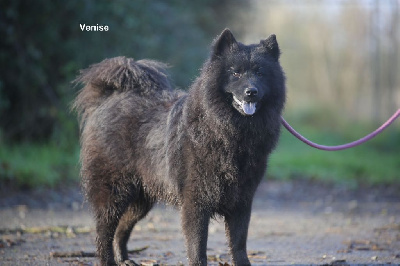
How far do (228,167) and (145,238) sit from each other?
3.24 m

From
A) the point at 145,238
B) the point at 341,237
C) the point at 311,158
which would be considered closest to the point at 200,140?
the point at 145,238

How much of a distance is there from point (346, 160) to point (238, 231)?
11024 mm

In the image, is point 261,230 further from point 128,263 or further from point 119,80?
point 119,80

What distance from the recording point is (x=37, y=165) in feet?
37.6

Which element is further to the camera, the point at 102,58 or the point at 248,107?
the point at 102,58

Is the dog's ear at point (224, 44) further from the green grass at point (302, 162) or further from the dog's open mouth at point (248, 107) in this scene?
the green grass at point (302, 162)

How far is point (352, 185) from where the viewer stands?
12.9m

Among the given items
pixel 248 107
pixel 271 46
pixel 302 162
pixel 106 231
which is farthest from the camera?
pixel 302 162

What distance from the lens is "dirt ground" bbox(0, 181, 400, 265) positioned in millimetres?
6516

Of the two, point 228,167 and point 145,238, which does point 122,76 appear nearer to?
point 228,167

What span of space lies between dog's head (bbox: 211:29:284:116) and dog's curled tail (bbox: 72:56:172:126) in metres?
1.21

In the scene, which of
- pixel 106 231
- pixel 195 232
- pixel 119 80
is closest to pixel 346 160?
pixel 119 80

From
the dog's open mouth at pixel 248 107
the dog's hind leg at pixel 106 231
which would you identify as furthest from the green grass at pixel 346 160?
the dog's open mouth at pixel 248 107

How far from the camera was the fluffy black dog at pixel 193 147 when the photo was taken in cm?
514
